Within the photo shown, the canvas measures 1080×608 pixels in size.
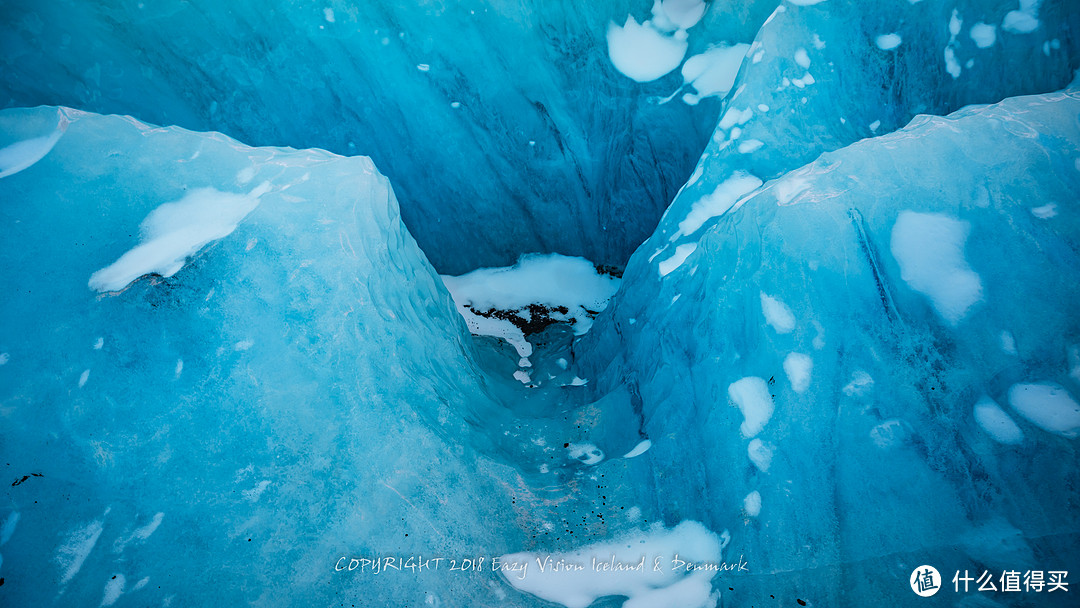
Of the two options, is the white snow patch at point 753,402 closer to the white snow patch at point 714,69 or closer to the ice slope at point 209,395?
the ice slope at point 209,395

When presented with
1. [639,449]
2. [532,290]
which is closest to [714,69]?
[532,290]

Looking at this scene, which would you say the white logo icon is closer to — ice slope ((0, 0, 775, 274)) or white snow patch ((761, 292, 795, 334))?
white snow patch ((761, 292, 795, 334))

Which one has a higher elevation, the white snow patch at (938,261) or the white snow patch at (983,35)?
the white snow patch at (983,35)

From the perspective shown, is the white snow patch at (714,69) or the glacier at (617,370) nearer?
the glacier at (617,370)

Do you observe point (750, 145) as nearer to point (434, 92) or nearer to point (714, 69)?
point (714, 69)

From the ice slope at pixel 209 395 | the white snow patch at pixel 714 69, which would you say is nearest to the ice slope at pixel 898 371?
the ice slope at pixel 209 395

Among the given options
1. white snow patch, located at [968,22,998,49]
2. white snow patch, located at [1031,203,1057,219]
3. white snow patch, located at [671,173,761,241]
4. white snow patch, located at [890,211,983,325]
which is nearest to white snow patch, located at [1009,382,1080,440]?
white snow patch, located at [890,211,983,325]
